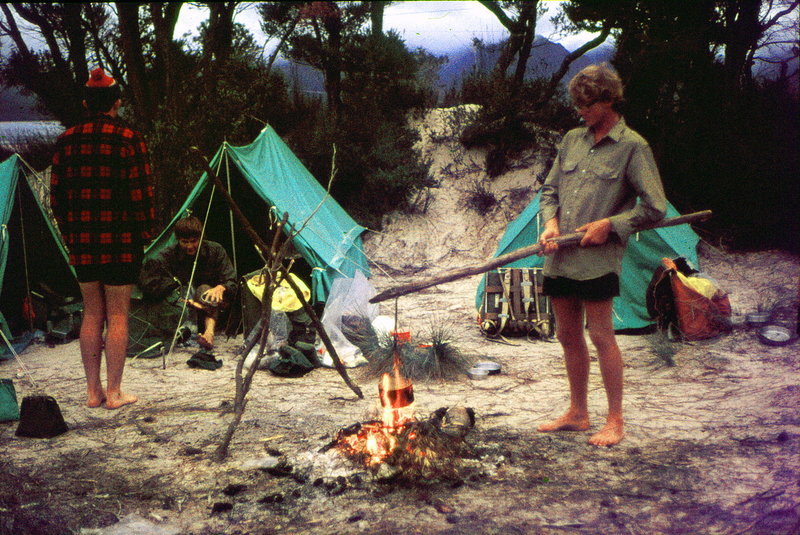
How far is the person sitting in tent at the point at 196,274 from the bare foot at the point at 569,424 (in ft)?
10.3

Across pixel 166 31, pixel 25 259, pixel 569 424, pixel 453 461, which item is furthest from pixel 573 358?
pixel 166 31

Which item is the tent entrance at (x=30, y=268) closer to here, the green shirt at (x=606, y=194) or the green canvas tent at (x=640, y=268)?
the green canvas tent at (x=640, y=268)

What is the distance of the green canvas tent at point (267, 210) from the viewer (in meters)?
5.79

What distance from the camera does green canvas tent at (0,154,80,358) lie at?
19.6ft

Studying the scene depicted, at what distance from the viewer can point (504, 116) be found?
11.7 meters

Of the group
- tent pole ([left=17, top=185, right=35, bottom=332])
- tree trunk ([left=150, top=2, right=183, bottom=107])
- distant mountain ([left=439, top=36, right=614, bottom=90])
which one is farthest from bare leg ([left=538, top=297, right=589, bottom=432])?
distant mountain ([left=439, top=36, right=614, bottom=90])

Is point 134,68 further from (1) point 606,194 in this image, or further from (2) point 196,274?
(1) point 606,194

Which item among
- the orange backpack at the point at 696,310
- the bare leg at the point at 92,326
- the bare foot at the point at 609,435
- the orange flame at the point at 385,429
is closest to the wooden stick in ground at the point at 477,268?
the orange flame at the point at 385,429

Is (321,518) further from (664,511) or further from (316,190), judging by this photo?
(316,190)

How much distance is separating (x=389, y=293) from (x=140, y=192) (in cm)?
180

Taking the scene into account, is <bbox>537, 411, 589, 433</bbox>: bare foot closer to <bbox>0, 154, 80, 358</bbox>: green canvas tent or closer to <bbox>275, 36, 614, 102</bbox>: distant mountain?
<bbox>0, 154, 80, 358</bbox>: green canvas tent

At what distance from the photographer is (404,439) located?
2.98 m

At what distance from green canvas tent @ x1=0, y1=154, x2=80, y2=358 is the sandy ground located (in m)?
1.03

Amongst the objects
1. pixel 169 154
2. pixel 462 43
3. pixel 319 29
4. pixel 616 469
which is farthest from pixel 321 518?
pixel 462 43
